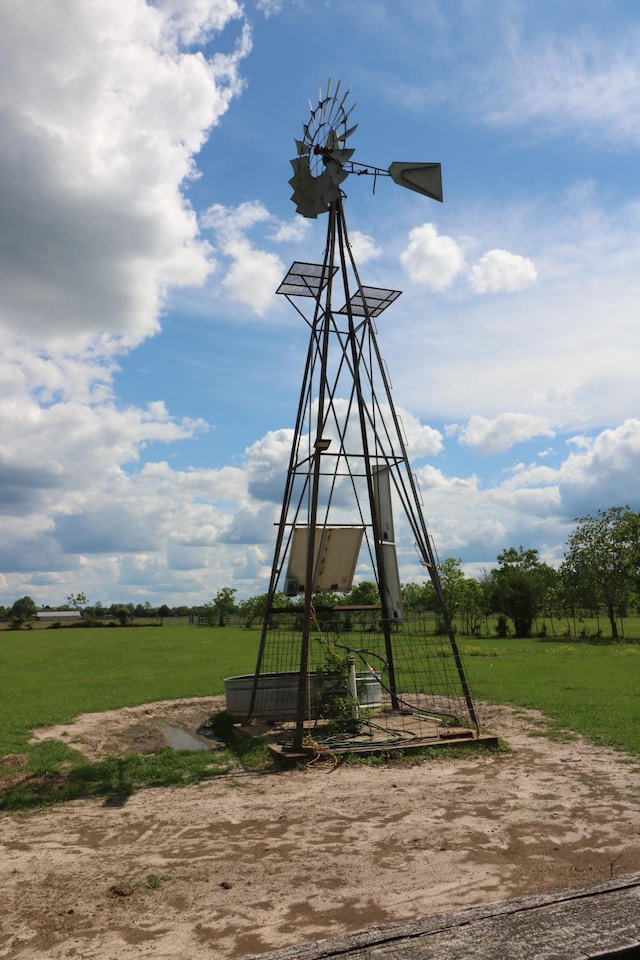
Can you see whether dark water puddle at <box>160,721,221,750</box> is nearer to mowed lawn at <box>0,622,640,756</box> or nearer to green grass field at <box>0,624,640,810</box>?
green grass field at <box>0,624,640,810</box>

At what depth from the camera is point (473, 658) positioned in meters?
28.8

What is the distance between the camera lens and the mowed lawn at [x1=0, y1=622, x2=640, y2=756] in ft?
43.4

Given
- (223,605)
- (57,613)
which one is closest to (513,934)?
(223,605)

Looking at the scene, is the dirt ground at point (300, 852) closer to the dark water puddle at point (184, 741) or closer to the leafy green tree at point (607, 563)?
the dark water puddle at point (184, 741)

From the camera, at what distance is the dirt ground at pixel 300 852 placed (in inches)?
193

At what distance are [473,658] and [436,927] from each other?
28.6m

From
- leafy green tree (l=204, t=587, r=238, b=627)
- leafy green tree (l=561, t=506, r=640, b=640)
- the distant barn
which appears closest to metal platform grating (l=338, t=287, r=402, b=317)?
leafy green tree (l=561, t=506, r=640, b=640)

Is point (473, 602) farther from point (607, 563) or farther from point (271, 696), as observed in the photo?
point (271, 696)

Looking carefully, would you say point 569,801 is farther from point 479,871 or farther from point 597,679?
point 597,679

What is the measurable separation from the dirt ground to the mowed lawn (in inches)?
141

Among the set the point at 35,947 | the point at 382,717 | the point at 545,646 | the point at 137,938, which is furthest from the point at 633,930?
the point at 545,646

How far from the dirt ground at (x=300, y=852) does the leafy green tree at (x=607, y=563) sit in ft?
110

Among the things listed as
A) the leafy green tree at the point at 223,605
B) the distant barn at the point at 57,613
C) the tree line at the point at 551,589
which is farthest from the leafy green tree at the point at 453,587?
the distant barn at the point at 57,613

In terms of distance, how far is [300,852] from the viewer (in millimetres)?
6398
